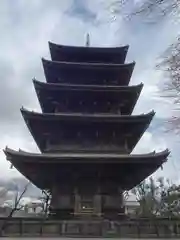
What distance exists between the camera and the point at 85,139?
19078 millimetres

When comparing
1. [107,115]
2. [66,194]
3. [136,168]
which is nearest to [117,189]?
[136,168]

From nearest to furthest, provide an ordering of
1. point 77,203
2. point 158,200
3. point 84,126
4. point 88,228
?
point 88,228
point 77,203
point 84,126
point 158,200

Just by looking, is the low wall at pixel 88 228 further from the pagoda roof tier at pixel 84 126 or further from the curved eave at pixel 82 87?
the curved eave at pixel 82 87

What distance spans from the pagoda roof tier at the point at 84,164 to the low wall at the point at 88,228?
249 centimetres

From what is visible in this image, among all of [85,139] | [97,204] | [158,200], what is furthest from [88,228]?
[158,200]

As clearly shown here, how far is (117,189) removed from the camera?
17.9 metres

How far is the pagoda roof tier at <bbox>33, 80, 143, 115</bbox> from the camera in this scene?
19.9m

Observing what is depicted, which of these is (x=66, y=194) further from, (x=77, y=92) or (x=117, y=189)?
(x=77, y=92)

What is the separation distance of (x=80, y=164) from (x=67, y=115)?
2.74 meters

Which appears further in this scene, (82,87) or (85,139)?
(82,87)

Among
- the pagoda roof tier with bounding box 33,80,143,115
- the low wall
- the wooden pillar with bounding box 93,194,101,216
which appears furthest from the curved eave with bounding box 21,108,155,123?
the low wall

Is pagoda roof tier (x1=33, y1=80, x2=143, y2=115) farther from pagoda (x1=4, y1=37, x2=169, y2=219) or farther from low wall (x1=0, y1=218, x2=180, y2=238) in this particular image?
low wall (x1=0, y1=218, x2=180, y2=238)

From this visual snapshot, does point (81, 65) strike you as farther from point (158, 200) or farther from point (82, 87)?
point (158, 200)

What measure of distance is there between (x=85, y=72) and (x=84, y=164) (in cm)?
652
